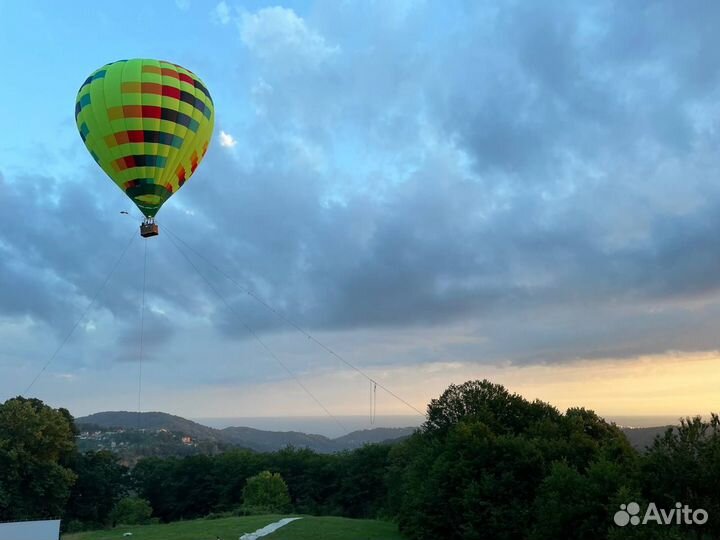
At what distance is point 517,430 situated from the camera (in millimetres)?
44938

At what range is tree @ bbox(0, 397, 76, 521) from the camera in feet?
196

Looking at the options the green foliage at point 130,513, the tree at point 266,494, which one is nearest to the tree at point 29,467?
the green foliage at point 130,513

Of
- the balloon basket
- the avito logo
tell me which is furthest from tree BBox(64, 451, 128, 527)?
the avito logo

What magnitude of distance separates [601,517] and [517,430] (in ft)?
63.6

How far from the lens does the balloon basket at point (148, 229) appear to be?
111 feet

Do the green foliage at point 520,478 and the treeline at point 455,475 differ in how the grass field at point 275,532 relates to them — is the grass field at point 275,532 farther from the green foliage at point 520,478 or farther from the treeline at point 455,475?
the green foliage at point 520,478

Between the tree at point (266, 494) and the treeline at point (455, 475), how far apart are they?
47.3 inches

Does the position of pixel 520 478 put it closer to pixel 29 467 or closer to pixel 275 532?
pixel 275 532

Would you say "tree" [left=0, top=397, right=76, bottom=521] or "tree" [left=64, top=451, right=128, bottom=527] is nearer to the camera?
"tree" [left=0, top=397, right=76, bottom=521]

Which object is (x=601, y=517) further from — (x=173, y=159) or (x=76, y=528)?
(x=76, y=528)

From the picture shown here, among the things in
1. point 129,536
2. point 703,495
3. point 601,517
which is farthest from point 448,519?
point 129,536

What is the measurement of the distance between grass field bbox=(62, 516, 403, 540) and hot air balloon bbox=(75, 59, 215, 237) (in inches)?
796

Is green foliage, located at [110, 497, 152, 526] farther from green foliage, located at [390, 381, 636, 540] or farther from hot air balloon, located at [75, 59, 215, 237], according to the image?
hot air balloon, located at [75, 59, 215, 237]

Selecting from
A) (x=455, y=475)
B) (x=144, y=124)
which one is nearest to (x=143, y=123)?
(x=144, y=124)
